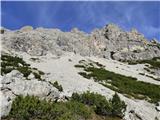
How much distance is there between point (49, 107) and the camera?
21.6 m

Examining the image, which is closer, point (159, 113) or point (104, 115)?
point (104, 115)

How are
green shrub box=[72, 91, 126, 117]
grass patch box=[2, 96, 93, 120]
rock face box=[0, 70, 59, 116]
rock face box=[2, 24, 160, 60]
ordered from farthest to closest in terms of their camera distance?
rock face box=[2, 24, 160, 60], green shrub box=[72, 91, 126, 117], rock face box=[0, 70, 59, 116], grass patch box=[2, 96, 93, 120]

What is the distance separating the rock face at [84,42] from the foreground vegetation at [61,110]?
51.6 metres

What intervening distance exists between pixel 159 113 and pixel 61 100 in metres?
11.6

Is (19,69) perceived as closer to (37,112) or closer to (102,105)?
(102,105)

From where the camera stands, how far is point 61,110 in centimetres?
2181

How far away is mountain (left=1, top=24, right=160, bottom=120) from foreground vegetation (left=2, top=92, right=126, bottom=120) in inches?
17.1

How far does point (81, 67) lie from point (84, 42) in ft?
118

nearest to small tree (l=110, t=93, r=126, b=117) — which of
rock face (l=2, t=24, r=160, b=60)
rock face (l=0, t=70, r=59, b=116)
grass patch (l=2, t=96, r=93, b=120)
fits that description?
grass patch (l=2, t=96, r=93, b=120)

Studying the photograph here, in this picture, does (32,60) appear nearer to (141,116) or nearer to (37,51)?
(37,51)

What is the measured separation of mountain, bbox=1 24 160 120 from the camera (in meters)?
27.5

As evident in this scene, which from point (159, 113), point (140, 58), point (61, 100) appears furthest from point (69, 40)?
point (61, 100)

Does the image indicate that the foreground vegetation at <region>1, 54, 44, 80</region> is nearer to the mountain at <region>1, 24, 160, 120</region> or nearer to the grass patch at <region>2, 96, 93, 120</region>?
the mountain at <region>1, 24, 160, 120</region>

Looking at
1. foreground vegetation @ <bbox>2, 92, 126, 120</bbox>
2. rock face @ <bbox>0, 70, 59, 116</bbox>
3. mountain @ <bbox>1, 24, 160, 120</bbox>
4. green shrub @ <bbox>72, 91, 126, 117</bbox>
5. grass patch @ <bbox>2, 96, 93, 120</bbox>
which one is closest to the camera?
grass patch @ <bbox>2, 96, 93, 120</bbox>
